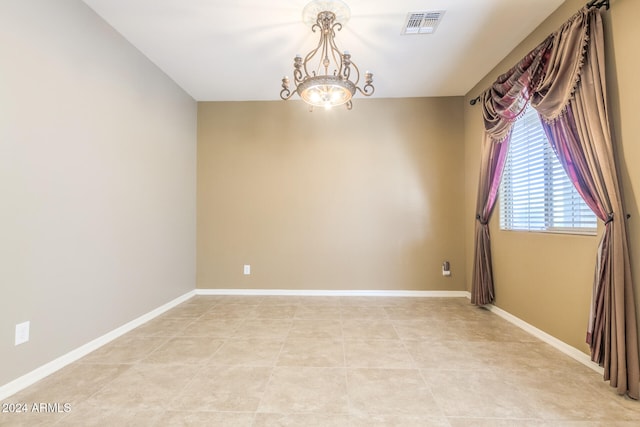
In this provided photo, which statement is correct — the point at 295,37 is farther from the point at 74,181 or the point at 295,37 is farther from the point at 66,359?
the point at 66,359

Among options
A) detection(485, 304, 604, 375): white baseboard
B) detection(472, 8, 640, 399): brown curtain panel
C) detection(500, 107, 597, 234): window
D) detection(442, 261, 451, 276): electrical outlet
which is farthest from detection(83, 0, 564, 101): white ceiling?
A: detection(485, 304, 604, 375): white baseboard

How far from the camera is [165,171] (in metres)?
3.22

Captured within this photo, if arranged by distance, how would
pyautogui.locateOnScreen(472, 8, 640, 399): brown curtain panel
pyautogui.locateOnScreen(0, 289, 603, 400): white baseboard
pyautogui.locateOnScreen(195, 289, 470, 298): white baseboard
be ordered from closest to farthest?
pyautogui.locateOnScreen(472, 8, 640, 399): brown curtain panel, pyautogui.locateOnScreen(0, 289, 603, 400): white baseboard, pyautogui.locateOnScreen(195, 289, 470, 298): white baseboard

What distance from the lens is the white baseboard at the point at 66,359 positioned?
1.68 m

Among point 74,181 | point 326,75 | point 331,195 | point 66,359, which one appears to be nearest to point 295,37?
point 326,75

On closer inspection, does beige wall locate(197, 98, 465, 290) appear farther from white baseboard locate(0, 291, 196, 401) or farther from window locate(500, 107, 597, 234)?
white baseboard locate(0, 291, 196, 401)

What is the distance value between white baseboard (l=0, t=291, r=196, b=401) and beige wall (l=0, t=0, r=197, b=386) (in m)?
0.04

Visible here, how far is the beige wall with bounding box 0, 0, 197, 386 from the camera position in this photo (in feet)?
5.57

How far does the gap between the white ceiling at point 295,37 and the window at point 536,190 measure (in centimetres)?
80

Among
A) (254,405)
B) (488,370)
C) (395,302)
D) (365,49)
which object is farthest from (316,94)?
(395,302)

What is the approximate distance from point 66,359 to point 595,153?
3.80 m

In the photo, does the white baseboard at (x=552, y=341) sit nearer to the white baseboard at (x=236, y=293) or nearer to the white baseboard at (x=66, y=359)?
the white baseboard at (x=236, y=293)

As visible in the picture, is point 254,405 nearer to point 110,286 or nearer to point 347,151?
point 110,286

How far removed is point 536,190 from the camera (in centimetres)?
253
